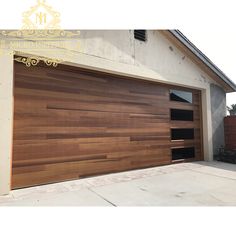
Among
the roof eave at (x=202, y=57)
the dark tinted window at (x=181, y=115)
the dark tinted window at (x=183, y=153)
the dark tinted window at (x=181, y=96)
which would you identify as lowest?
the dark tinted window at (x=183, y=153)

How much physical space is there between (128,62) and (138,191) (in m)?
3.08

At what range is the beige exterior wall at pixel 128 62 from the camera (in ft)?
11.1

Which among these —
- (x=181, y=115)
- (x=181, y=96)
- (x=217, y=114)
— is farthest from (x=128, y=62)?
(x=217, y=114)

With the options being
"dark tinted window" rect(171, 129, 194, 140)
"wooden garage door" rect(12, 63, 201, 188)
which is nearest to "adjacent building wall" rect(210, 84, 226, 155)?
"dark tinted window" rect(171, 129, 194, 140)

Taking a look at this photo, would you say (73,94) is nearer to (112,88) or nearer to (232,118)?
(112,88)

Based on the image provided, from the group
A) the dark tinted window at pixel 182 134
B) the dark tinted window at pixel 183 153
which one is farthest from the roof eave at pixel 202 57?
the dark tinted window at pixel 183 153

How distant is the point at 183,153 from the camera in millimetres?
6328

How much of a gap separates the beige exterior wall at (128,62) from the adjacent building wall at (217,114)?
0.26 m

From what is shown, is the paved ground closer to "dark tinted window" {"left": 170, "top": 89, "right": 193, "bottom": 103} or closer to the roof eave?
"dark tinted window" {"left": 170, "top": 89, "right": 193, "bottom": 103}

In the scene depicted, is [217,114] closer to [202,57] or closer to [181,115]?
[181,115]

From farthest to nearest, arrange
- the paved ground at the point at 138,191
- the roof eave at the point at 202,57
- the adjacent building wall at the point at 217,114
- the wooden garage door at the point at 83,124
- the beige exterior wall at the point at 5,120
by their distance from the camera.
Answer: the adjacent building wall at the point at 217,114
the roof eave at the point at 202,57
the wooden garage door at the point at 83,124
the beige exterior wall at the point at 5,120
the paved ground at the point at 138,191

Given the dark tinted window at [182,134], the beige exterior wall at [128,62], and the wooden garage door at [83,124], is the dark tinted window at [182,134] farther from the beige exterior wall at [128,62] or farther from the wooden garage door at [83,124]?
the beige exterior wall at [128,62]

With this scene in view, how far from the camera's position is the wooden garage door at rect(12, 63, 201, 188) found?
3764 mm
